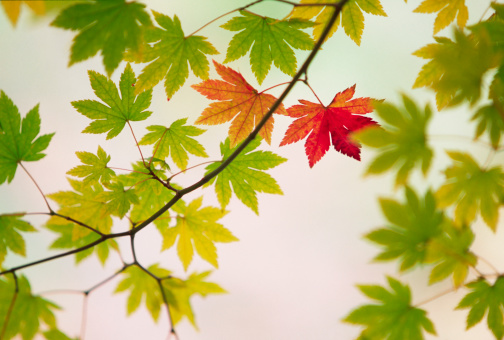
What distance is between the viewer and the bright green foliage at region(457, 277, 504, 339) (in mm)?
1510

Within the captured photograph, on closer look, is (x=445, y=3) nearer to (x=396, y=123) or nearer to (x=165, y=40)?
(x=396, y=123)

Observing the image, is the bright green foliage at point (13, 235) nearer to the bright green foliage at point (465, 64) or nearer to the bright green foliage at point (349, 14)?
the bright green foliage at point (349, 14)

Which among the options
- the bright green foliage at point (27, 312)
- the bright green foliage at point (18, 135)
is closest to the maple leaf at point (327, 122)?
the bright green foliage at point (18, 135)

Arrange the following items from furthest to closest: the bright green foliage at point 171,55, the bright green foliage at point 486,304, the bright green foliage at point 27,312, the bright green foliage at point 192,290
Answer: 1. the bright green foliage at point 192,290
2. the bright green foliage at point 27,312
3. the bright green foliage at point 171,55
4. the bright green foliage at point 486,304

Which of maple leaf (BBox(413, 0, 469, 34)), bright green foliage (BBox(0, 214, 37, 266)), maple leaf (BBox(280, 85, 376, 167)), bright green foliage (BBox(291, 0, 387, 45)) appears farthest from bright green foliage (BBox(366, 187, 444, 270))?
bright green foliage (BBox(0, 214, 37, 266))

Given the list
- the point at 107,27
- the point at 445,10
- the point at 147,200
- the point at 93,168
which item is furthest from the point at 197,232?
the point at 445,10

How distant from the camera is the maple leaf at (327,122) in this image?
206 cm

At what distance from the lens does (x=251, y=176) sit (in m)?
2.22

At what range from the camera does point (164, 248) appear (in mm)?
2498

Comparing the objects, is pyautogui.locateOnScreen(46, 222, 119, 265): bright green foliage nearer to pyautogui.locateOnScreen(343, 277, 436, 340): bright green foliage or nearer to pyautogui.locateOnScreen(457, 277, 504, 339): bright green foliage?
pyautogui.locateOnScreen(343, 277, 436, 340): bright green foliage

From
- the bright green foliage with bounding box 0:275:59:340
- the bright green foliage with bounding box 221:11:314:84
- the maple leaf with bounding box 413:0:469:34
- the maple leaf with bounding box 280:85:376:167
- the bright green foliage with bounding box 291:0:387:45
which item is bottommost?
the bright green foliage with bounding box 0:275:59:340

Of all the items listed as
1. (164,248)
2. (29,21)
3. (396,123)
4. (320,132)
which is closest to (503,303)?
(396,123)

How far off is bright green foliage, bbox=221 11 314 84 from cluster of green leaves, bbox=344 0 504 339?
2.99 ft

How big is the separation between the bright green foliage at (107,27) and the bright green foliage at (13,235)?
130cm
